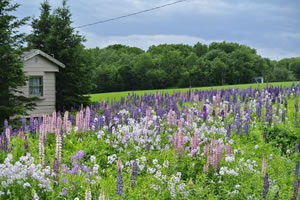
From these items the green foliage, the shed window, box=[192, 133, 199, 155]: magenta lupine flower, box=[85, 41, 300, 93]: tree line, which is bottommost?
the green foliage

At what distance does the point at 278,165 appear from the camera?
24.4 ft

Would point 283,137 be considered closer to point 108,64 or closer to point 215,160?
point 215,160

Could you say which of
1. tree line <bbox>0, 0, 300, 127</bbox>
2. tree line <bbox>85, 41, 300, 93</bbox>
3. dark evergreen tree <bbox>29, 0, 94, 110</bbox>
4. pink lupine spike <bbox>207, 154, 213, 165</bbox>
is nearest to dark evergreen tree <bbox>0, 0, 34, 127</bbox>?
tree line <bbox>0, 0, 300, 127</bbox>

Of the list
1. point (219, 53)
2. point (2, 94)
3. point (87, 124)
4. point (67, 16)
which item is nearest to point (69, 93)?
point (67, 16)

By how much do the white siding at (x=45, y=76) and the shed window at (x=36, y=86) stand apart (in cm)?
30

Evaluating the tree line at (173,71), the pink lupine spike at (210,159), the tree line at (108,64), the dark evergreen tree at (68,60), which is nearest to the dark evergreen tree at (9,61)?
the tree line at (108,64)

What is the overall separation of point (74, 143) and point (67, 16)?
1611 centimetres

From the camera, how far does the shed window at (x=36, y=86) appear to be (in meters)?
20.1

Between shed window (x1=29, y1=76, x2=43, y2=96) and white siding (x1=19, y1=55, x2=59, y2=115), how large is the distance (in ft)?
0.98

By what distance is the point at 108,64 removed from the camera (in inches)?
3295

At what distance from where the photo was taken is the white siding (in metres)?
19.9

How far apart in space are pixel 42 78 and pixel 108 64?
63.9 m

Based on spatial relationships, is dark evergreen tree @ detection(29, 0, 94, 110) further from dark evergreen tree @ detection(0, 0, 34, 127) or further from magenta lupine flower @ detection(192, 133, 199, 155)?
magenta lupine flower @ detection(192, 133, 199, 155)

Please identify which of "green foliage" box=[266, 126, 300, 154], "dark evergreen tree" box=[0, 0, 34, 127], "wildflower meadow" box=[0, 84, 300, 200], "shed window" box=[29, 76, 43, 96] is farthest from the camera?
"shed window" box=[29, 76, 43, 96]
